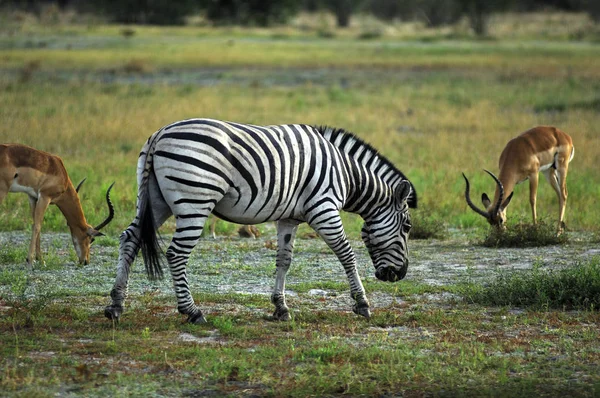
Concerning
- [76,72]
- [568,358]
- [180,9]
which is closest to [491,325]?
[568,358]

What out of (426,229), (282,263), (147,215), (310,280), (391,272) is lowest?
(310,280)

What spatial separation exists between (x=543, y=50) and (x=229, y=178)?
39571 mm

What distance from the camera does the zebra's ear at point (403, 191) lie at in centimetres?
888

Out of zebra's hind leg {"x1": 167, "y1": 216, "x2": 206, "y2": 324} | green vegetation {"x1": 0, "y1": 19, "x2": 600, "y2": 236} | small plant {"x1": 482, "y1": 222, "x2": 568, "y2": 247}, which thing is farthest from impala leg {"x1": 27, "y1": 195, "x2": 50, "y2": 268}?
small plant {"x1": 482, "y1": 222, "x2": 568, "y2": 247}

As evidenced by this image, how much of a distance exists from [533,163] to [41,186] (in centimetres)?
702

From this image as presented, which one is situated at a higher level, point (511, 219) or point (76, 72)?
point (76, 72)

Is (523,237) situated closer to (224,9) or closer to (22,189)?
(22,189)

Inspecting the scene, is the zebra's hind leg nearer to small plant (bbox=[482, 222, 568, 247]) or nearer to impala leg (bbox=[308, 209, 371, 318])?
impala leg (bbox=[308, 209, 371, 318])

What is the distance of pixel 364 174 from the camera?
8875 mm

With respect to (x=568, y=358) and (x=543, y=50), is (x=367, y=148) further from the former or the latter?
(x=543, y=50)

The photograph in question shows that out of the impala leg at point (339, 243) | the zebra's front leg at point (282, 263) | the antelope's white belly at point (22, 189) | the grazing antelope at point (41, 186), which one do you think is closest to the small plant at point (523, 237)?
the impala leg at point (339, 243)

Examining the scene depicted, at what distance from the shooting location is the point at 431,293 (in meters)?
9.70

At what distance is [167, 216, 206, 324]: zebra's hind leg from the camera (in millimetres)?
7875

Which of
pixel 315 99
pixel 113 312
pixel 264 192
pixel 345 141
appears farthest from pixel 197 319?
pixel 315 99
